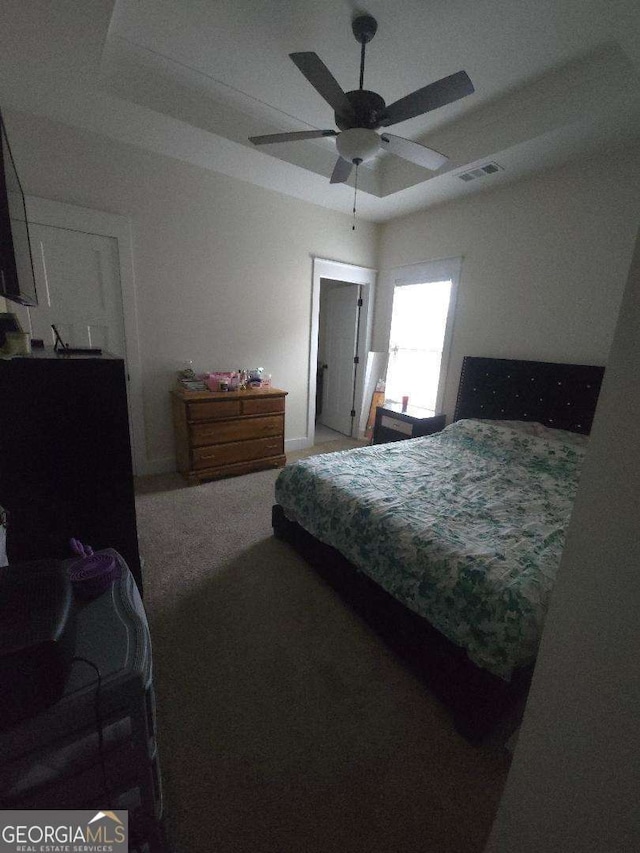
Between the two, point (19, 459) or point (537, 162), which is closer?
point (19, 459)

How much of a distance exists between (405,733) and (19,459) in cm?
180

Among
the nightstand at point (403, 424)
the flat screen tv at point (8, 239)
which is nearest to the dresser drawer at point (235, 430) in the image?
the nightstand at point (403, 424)

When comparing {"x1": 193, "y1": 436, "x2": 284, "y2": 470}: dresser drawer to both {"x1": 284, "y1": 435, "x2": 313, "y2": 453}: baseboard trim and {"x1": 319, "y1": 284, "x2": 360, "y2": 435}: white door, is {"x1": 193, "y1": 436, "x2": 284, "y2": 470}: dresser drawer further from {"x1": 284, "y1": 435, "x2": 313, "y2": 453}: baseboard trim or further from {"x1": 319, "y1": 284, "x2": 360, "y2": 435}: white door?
{"x1": 319, "y1": 284, "x2": 360, "y2": 435}: white door

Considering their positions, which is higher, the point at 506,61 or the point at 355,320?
the point at 506,61

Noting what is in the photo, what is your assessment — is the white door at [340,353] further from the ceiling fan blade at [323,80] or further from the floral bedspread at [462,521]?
the ceiling fan blade at [323,80]

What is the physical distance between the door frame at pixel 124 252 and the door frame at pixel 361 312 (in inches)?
74.9

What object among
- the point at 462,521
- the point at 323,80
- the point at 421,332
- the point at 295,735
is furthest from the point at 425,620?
the point at 421,332

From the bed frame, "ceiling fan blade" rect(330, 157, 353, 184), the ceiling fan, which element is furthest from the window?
the ceiling fan

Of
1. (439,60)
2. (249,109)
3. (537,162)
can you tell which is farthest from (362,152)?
(537,162)

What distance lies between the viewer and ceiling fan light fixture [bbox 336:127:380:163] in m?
1.84

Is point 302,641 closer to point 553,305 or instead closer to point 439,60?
point 553,305

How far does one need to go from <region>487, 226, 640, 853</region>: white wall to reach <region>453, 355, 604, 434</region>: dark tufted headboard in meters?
2.58

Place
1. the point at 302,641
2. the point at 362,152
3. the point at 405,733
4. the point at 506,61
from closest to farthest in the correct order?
the point at 405,733 → the point at 302,641 → the point at 362,152 → the point at 506,61

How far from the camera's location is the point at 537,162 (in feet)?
8.80
